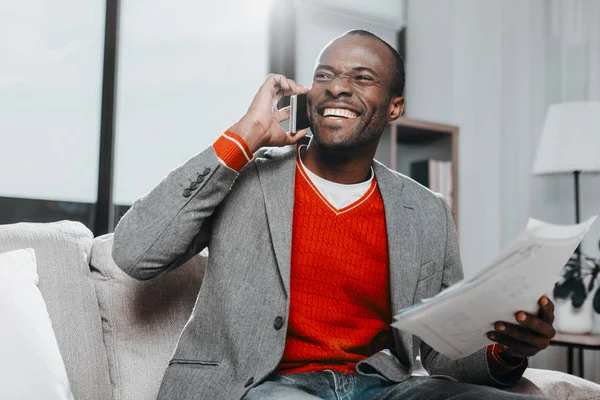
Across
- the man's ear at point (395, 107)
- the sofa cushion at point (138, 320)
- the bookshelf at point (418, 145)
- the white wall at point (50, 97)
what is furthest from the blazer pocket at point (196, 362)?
the bookshelf at point (418, 145)

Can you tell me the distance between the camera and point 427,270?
1.45 metres

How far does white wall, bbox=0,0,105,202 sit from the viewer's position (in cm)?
251

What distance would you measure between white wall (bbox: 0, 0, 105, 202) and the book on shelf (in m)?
1.51

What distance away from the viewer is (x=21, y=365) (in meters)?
1.18

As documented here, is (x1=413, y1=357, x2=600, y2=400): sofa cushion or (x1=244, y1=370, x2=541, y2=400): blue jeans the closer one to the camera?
(x1=244, y1=370, x2=541, y2=400): blue jeans

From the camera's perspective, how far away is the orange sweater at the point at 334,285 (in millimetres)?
1329

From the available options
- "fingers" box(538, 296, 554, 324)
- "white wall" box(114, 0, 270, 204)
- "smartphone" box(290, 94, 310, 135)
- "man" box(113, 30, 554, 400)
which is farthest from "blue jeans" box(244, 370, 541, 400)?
"white wall" box(114, 0, 270, 204)

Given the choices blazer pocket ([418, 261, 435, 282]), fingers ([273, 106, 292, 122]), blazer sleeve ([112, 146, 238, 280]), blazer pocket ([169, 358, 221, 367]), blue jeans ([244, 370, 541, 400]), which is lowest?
blue jeans ([244, 370, 541, 400])

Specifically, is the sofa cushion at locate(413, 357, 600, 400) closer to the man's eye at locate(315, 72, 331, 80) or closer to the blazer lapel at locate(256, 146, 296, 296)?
the blazer lapel at locate(256, 146, 296, 296)

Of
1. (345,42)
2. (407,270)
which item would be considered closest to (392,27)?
(345,42)

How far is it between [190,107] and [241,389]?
1.91 meters

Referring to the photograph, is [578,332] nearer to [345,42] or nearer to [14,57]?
[345,42]

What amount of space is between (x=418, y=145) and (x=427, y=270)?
1895 millimetres

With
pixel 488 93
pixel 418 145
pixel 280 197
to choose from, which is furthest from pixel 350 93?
pixel 488 93
